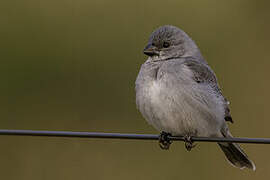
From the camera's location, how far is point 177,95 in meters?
9.13

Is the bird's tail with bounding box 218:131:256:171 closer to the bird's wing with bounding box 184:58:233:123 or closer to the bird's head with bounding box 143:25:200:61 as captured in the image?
the bird's wing with bounding box 184:58:233:123

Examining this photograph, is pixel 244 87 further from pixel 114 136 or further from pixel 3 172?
pixel 114 136

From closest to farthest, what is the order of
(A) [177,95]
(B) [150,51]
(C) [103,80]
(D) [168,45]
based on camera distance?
1. (A) [177,95]
2. (B) [150,51]
3. (D) [168,45]
4. (C) [103,80]

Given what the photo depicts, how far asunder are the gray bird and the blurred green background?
2520mm

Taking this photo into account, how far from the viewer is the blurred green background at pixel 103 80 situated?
40.9 feet

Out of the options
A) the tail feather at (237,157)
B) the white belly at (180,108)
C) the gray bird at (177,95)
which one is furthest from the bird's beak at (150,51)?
the tail feather at (237,157)

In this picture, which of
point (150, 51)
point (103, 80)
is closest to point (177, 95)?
point (150, 51)

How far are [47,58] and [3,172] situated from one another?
78.9 inches

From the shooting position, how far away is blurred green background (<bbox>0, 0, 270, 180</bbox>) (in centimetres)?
1247

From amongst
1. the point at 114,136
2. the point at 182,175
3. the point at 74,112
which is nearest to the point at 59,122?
the point at 74,112

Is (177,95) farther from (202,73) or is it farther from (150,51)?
(150,51)

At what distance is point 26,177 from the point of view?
12594mm

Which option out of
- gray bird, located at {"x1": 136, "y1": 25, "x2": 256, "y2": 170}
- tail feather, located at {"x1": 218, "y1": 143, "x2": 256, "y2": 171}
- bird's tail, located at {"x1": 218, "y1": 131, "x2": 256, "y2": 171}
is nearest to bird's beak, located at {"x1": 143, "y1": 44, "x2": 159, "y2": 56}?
gray bird, located at {"x1": 136, "y1": 25, "x2": 256, "y2": 170}

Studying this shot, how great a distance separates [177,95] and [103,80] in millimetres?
3802
